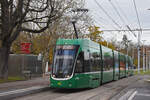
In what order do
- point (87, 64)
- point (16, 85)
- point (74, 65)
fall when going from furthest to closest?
point (16, 85) → point (87, 64) → point (74, 65)

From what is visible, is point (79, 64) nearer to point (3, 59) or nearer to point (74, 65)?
point (74, 65)

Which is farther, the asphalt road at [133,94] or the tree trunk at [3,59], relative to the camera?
the tree trunk at [3,59]

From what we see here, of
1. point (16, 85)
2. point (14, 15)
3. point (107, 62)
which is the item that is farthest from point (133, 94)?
point (14, 15)

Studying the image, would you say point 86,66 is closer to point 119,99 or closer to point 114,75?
point 119,99

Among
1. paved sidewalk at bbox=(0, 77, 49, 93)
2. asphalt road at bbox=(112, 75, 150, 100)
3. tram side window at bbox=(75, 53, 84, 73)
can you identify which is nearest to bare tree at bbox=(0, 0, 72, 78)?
paved sidewalk at bbox=(0, 77, 49, 93)

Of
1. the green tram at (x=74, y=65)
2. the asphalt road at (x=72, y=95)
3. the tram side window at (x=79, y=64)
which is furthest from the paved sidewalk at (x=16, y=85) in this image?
the tram side window at (x=79, y=64)

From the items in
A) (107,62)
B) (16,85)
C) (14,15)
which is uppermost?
(14,15)

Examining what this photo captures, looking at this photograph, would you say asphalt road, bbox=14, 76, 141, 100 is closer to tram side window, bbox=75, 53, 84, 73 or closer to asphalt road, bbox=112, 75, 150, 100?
asphalt road, bbox=112, 75, 150, 100

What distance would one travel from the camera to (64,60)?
16.2 m

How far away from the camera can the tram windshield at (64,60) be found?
15859 mm

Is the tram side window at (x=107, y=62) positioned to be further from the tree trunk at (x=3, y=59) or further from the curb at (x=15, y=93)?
the tree trunk at (x=3, y=59)

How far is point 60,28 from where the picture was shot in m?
38.4

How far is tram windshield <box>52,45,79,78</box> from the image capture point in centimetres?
1586

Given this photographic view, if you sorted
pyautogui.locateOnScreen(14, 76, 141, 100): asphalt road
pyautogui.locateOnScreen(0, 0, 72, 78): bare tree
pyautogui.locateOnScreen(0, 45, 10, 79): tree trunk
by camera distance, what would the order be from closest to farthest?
1. pyautogui.locateOnScreen(14, 76, 141, 100): asphalt road
2. pyautogui.locateOnScreen(0, 0, 72, 78): bare tree
3. pyautogui.locateOnScreen(0, 45, 10, 79): tree trunk
